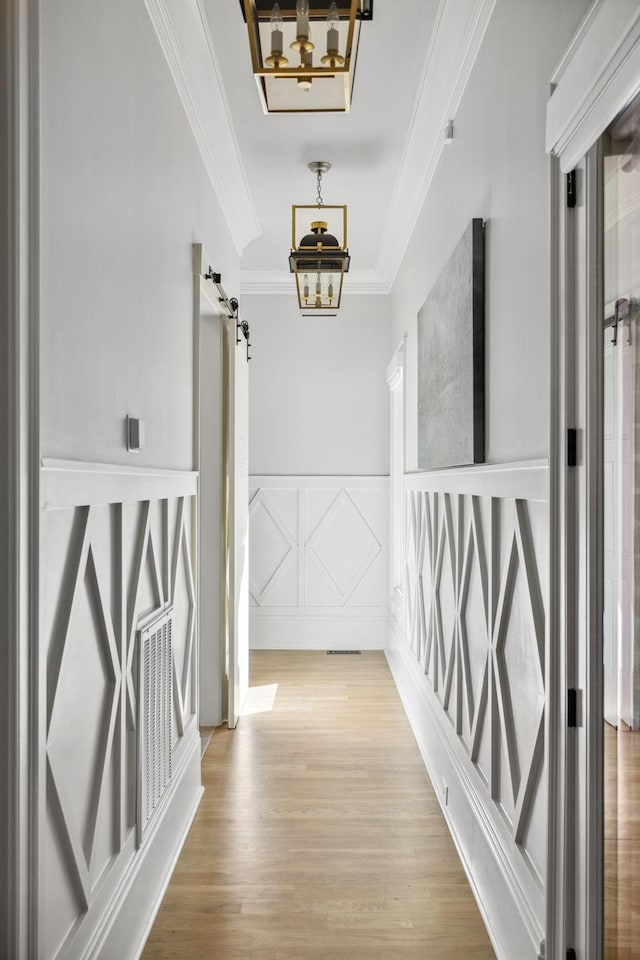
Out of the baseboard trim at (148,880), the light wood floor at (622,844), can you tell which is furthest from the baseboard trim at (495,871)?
the baseboard trim at (148,880)

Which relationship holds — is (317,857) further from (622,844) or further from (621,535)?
(621,535)

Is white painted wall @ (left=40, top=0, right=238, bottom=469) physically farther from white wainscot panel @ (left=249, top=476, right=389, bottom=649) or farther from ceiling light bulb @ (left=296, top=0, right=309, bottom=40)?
white wainscot panel @ (left=249, top=476, right=389, bottom=649)

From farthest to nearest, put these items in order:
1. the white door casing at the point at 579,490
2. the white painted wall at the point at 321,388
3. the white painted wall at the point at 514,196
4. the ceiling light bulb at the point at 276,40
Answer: the white painted wall at the point at 321,388
the white painted wall at the point at 514,196
the ceiling light bulb at the point at 276,40
the white door casing at the point at 579,490

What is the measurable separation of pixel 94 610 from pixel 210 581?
86.0 inches

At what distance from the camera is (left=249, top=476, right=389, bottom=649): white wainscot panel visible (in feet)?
19.8

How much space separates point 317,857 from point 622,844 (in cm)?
152

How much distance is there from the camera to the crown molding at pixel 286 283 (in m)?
6.03

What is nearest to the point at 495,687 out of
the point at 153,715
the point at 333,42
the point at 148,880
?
the point at 153,715

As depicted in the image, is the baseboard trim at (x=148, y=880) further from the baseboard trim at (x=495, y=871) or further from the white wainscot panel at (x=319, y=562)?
the white wainscot panel at (x=319, y=562)

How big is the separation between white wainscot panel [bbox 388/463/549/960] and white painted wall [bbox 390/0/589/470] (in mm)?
190

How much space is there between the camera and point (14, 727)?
4.45 ft

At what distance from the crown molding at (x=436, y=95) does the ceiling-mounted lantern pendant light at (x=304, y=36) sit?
0.83m

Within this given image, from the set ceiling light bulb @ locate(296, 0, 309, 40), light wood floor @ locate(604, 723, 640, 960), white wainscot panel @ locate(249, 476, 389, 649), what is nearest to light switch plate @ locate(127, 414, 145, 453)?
ceiling light bulb @ locate(296, 0, 309, 40)

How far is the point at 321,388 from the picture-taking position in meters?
6.19
